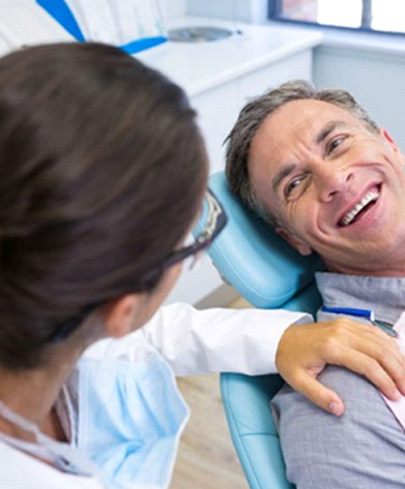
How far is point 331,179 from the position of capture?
1.44 meters

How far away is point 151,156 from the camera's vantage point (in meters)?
0.67

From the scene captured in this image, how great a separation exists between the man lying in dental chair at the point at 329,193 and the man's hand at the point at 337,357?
0.10 feet

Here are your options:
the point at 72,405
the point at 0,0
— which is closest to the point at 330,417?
the point at 72,405

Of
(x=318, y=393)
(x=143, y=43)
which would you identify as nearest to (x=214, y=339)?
(x=318, y=393)

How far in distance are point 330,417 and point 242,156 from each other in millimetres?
590

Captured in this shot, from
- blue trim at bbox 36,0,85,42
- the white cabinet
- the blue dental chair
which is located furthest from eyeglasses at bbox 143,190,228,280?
blue trim at bbox 36,0,85,42

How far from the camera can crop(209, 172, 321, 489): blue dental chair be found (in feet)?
4.24

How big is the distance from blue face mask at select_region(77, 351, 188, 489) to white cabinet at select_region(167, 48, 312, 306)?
3.78ft

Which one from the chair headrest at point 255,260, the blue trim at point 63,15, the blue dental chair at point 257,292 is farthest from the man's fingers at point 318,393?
the blue trim at point 63,15

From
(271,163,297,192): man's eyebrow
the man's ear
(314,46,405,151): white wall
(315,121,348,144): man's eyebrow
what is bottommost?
(314,46,405,151): white wall

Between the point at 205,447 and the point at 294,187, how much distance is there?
0.92m

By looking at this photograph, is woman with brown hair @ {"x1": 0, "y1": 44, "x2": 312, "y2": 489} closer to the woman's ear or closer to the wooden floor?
the woman's ear

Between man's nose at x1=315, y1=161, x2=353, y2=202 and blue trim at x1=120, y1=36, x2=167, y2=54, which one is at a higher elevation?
man's nose at x1=315, y1=161, x2=353, y2=202

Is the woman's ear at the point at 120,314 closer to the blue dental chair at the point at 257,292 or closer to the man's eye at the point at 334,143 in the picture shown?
the blue dental chair at the point at 257,292
